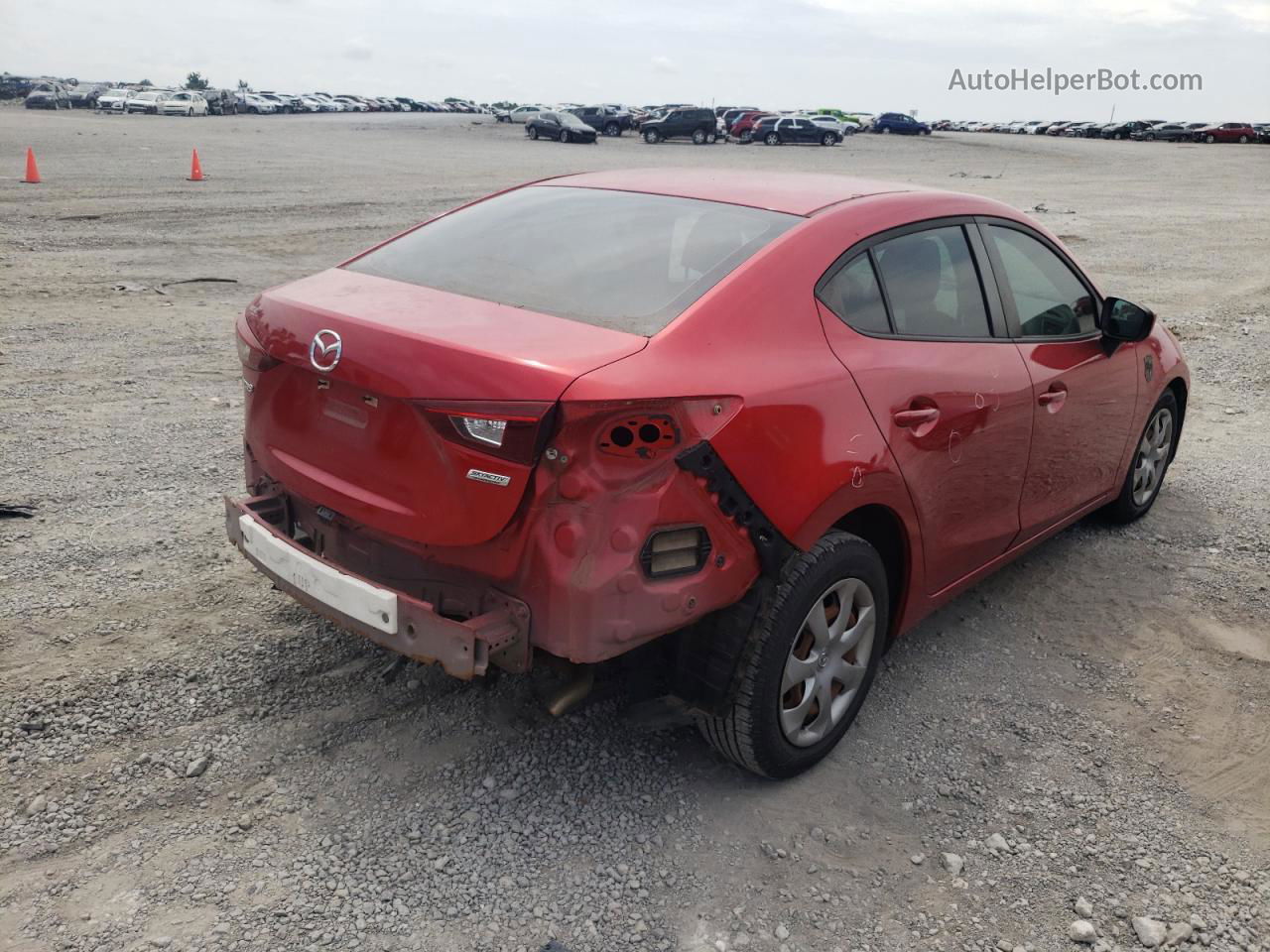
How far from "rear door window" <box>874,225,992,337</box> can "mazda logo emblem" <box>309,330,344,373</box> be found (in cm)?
168

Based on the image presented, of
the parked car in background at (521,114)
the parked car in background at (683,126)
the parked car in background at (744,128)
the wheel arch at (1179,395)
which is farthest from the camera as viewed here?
the parked car in background at (521,114)

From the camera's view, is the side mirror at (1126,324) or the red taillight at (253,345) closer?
the red taillight at (253,345)

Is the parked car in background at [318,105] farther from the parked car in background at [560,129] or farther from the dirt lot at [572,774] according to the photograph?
the dirt lot at [572,774]

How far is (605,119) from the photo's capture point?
5503 cm

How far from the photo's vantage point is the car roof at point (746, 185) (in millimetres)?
3576

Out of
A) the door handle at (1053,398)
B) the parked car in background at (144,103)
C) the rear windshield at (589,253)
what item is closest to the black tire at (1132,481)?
the door handle at (1053,398)

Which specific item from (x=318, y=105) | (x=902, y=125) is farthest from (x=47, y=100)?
(x=902, y=125)

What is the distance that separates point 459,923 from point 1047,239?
346 cm

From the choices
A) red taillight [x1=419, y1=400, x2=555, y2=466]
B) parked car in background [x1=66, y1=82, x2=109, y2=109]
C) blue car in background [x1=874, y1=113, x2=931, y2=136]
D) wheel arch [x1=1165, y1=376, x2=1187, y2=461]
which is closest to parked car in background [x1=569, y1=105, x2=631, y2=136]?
blue car in background [x1=874, y1=113, x2=931, y2=136]

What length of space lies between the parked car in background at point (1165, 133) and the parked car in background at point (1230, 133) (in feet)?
3.64

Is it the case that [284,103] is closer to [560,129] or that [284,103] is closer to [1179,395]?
[560,129]

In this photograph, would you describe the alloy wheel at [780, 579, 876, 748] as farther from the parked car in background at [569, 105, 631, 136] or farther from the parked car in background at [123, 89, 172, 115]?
the parked car in background at [123, 89, 172, 115]

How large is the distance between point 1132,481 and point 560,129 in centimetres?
4470

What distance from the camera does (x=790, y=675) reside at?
10.4 ft
